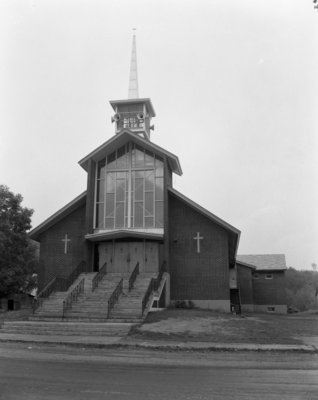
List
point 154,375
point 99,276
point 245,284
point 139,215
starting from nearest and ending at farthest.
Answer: point 154,375, point 99,276, point 139,215, point 245,284

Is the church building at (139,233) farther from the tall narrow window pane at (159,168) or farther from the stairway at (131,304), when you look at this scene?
the stairway at (131,304)

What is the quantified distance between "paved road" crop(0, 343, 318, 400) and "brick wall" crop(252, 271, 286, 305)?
31.1m

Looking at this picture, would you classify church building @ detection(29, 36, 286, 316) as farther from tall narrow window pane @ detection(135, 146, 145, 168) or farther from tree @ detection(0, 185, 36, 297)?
tree @ detection(0, 185, 36, 297)

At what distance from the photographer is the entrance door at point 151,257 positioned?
25625 millimetres

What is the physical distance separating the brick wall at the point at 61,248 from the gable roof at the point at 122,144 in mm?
3528

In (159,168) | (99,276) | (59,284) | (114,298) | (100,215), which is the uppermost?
(159,168)

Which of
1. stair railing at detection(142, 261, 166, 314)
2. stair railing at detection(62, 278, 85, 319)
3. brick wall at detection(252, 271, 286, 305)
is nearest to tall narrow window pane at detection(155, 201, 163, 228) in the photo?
stair railing at detection(142, 261, 166, 314)

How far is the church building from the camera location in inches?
1010

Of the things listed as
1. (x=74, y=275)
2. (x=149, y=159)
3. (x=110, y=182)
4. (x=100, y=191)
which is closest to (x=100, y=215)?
(x=100, y=191)

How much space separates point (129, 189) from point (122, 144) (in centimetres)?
316

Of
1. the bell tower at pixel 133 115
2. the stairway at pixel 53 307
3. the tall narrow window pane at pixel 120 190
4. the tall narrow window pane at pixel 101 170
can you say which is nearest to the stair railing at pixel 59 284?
the stairway at pixel 53 307

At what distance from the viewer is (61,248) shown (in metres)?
28.2

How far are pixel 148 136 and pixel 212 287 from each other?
13116 mm

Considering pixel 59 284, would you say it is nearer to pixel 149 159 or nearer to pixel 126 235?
pixel 126 235
